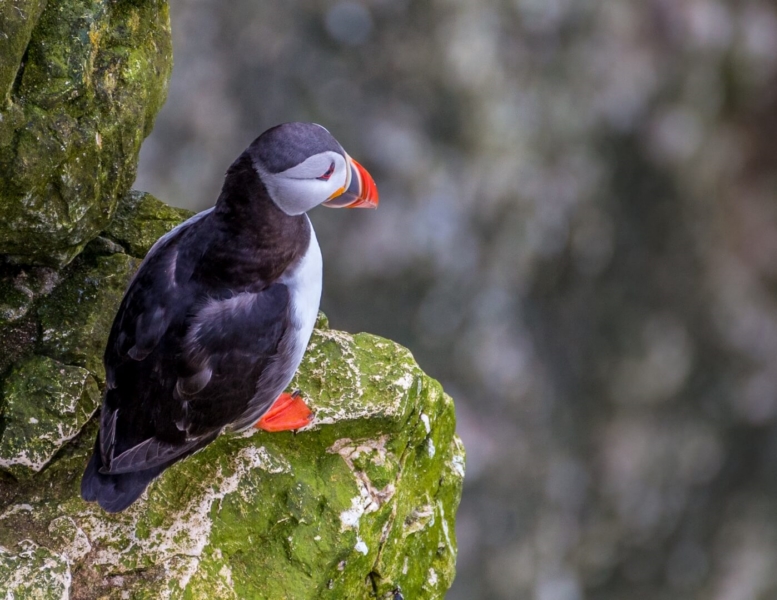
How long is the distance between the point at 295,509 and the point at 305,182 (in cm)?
79

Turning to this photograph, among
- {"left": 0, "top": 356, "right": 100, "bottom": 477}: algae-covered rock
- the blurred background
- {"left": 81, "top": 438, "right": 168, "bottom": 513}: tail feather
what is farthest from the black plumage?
the blurred background

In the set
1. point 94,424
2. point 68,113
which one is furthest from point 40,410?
point 68,113

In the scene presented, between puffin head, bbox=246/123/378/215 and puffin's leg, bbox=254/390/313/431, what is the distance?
514 millimetres

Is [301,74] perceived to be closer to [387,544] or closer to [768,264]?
[387,544]

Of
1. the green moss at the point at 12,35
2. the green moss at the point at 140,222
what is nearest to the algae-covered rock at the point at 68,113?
the green moss at the point at 12,35

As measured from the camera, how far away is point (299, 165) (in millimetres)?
1636

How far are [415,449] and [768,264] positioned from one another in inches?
170

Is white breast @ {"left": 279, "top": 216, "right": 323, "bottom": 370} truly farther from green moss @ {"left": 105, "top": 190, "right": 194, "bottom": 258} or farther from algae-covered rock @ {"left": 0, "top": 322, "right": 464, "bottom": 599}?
green moss @ {"left": 105, "top": 190, "right": 194, "bottom": 258}

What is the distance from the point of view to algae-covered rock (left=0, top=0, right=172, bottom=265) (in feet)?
5.27

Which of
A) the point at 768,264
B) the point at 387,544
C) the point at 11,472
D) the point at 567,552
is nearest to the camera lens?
the point at 11,472

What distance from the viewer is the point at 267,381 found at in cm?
181

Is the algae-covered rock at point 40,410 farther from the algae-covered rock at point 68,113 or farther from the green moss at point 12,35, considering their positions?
the green moss at point 12,35

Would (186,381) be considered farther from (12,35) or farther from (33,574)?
(12,35)

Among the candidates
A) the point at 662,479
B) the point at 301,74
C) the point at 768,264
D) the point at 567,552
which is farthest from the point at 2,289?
the point at 768,264
